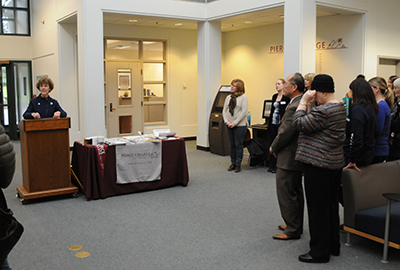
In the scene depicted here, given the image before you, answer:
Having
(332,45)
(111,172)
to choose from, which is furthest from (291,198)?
(332,45)

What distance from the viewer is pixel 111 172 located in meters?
5.68

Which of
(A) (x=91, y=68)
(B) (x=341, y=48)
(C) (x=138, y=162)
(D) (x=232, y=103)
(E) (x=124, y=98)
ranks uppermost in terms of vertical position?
(B) (x=341, y=48)

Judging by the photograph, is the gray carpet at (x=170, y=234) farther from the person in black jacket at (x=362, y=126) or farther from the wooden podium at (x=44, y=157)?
the person in black jacket at (x=362, y=126)

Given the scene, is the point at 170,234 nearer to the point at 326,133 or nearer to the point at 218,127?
the point at 326,133

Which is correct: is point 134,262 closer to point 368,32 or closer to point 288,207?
point 288,207

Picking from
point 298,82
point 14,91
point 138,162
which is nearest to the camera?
point 298,82

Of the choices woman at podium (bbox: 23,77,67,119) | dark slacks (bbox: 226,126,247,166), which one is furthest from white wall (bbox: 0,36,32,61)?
dark slacks (bbox: 226,126,247,166)

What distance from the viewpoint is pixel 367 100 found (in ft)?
12.4

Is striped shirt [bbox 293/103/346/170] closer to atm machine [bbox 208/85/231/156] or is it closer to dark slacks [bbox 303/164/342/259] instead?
dark slacks [bbox 303/164/342/259]

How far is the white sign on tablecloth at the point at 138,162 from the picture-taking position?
225 inches

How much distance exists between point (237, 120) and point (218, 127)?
1897mm

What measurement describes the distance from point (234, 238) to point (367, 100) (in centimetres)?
186

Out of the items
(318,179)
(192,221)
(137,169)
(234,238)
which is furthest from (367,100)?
(137,169)

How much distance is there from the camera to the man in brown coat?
382cm
